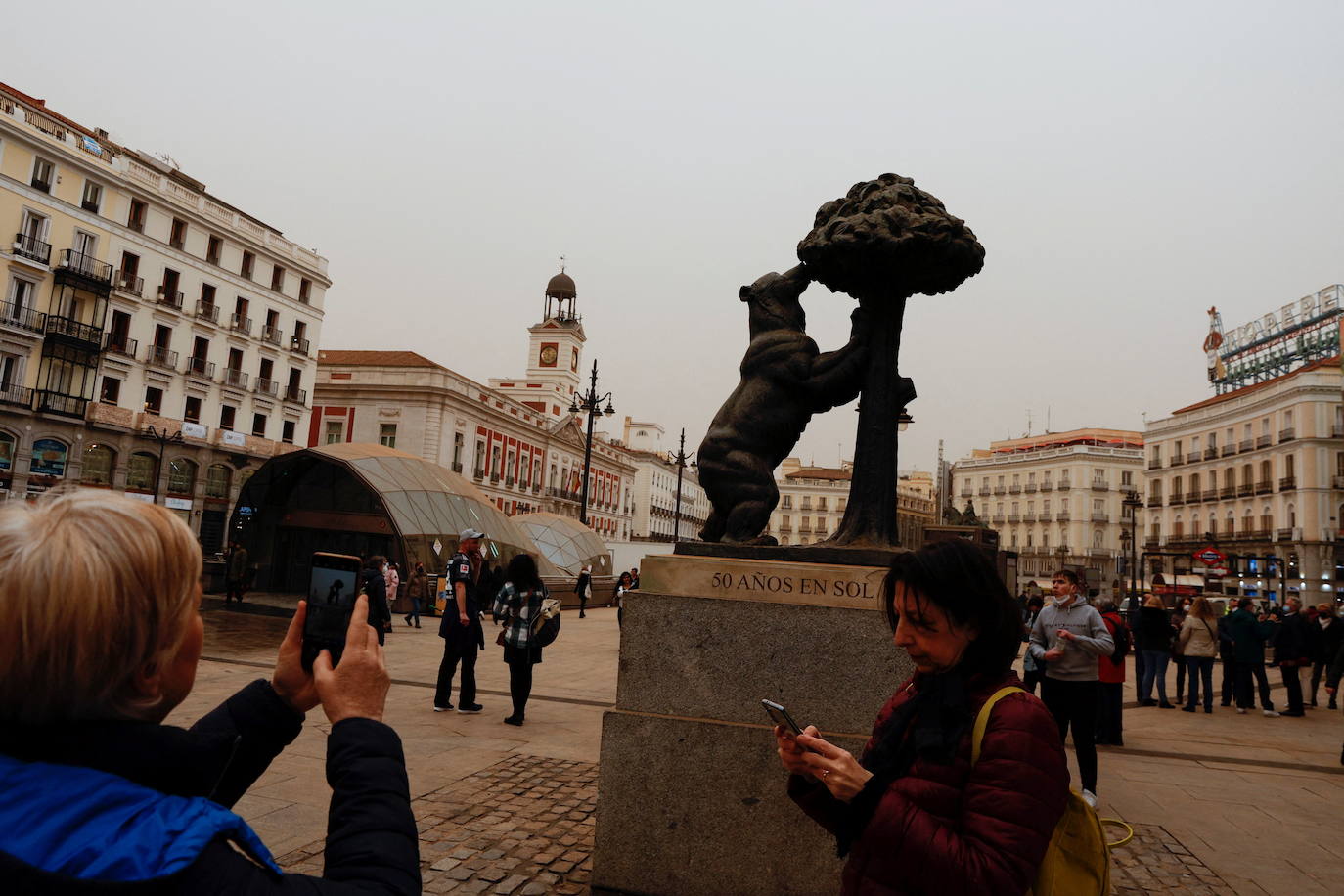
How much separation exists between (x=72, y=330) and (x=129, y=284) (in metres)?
3.84

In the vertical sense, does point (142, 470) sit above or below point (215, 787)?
above

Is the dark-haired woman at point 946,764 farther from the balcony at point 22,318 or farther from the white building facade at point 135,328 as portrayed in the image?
the balcony at point 22,318

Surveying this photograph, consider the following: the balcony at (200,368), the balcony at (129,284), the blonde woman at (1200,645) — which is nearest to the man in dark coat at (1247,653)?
the blonde woman at (1200,645)

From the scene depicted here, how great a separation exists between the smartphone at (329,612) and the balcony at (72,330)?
3985cm

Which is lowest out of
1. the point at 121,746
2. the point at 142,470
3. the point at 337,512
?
the point at 121,746

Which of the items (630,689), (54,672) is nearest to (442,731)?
(630,689)

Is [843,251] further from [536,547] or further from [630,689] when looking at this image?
[536,547]

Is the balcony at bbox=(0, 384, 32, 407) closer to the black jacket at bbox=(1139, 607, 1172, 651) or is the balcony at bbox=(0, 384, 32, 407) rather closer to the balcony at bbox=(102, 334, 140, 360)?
the balcony at bbox=(102, 334, 140, 360)

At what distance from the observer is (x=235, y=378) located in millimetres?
42000

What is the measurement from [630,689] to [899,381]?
2.18m

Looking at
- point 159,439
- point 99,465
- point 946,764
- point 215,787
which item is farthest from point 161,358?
point 946,764

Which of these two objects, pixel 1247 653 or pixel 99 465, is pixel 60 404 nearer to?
pixel 99 465

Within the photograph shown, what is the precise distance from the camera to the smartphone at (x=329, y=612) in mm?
1504

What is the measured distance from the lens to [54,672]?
1.01 meters
